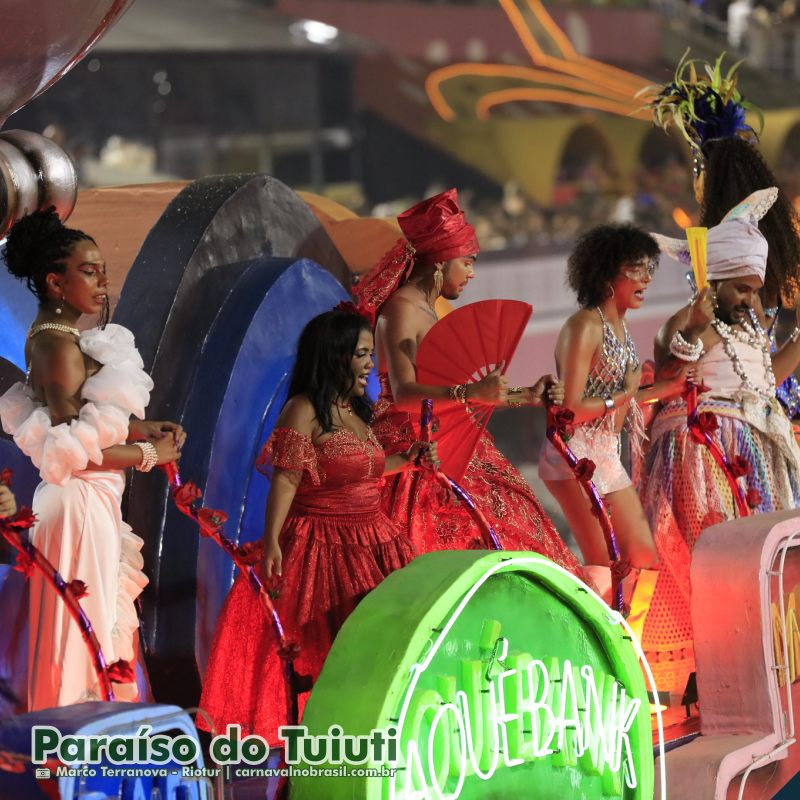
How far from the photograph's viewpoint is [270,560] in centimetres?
374

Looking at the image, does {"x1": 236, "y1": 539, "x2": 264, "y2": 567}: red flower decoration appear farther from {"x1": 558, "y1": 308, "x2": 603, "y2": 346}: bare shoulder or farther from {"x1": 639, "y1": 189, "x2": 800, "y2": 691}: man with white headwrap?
{"x1": 639, "y1": 189, "x2": 800, "y2": 691}: man with white headwrap

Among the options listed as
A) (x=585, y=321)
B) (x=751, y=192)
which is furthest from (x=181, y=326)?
(x=751, y=192)

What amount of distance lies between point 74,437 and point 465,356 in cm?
110

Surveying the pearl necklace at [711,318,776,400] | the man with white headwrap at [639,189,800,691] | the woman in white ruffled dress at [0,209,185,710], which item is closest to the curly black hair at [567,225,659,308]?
the man with white headwrap at [639,189,800,691]

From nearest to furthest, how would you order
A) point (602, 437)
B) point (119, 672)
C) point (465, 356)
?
point (119, 672), point (465, 356), point (602, 437)

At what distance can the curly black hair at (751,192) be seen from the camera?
211 inches

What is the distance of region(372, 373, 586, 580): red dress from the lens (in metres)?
4.35

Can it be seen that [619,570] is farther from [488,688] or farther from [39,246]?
[39,246]

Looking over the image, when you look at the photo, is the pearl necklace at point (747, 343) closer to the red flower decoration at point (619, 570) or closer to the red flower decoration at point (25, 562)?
the red flower decoration at point (619, 570)

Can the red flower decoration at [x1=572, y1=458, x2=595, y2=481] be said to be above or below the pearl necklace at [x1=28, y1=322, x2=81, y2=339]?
below

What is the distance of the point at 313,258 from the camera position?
5.17 meters

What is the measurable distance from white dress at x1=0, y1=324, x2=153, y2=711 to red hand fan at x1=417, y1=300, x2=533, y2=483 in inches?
31.4

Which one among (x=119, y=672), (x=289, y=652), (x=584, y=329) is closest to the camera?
(x=119, y=672)

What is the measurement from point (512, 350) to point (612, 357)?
672 millimetres
